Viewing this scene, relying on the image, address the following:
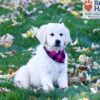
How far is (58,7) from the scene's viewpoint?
48.5 ft

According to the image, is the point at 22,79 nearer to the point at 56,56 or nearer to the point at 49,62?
the point at 49,62

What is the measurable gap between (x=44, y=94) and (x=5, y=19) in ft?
20.0

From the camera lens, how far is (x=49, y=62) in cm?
828

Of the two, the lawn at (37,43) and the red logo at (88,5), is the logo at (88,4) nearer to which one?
the red logo at (88,5)

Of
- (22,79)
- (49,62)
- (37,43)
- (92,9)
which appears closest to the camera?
(49,62)

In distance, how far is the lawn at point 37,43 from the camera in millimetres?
7523

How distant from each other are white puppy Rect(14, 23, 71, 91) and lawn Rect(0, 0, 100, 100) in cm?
25

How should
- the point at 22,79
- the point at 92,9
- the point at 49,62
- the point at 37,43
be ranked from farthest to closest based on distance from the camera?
the point at 92,9 < the point at 37,43 < the point at 22,79 < the point at 49,62

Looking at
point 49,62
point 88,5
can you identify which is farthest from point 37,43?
point 49,62

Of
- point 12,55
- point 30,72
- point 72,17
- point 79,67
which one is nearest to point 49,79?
point 30,72

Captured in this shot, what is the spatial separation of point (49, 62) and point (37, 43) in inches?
122

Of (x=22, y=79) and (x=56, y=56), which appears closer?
(x=56, y=56)

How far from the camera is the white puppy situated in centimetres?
824

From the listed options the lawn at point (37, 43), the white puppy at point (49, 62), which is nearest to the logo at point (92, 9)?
the lawn at point (37, 43)
